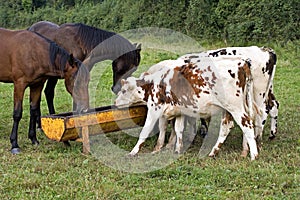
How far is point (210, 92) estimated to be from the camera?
7098mm

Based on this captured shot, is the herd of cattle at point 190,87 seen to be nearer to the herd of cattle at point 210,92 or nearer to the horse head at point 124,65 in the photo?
the herd of cattle at point 210,92

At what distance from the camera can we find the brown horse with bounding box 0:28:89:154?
7.74 m

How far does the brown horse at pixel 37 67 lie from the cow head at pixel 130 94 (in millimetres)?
680

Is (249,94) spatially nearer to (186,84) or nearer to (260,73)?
(260,73)

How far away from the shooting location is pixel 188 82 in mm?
7340

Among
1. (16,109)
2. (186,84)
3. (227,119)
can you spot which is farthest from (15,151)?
(227,119)

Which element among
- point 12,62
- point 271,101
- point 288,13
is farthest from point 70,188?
point 288,13

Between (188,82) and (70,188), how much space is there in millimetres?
2529

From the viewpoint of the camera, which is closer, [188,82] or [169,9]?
[188,82]

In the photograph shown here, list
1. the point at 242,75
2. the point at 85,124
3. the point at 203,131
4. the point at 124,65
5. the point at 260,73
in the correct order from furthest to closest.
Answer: the point at 124,65
the point at 203,131
the point at 260,73
the point at 85,124
the point at 242,75

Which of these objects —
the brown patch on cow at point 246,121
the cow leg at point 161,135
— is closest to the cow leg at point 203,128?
the cow leg at point 161,135

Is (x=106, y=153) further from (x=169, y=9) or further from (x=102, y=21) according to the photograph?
(x=102, y=21)

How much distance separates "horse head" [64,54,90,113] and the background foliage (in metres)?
12.5

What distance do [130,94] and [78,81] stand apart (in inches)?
37.0
